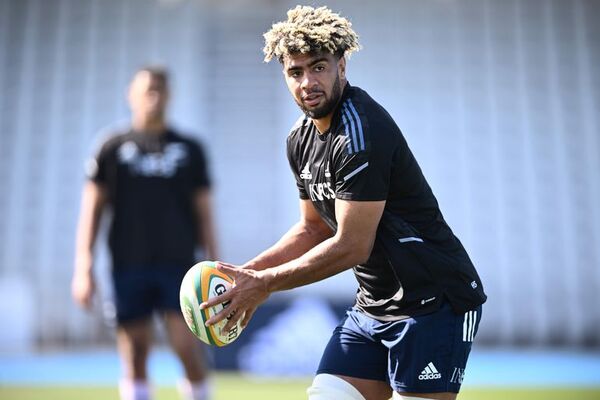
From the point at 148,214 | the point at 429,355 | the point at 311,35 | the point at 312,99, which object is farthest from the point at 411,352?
the point at 148,214

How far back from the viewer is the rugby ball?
12.0 feet

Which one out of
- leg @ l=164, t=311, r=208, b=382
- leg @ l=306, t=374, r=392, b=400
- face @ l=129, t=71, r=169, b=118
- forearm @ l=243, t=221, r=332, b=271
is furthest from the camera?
face @ l=129, t=71, r=169, b=118

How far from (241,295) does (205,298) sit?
0.28 metres

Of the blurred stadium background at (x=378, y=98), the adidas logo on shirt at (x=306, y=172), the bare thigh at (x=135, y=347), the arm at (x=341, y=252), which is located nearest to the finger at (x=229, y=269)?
the arm at (x=341, y=252)

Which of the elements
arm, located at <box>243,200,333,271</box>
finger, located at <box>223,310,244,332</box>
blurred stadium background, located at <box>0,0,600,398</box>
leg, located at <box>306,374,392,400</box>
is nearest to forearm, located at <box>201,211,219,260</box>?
arm, located at <box>243,200,333,271</box>

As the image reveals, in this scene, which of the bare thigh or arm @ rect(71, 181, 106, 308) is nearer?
the bare thigh

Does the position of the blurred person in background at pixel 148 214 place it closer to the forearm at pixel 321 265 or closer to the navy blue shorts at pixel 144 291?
the navy blue shorts at pixel 144 291

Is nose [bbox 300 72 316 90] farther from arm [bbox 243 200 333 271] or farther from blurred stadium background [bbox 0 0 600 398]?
blurred stadium background [bbox 0 0 600 398]

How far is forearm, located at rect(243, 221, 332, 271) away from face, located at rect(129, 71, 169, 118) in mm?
2576

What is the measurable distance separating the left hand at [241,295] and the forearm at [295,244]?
516 millimetres

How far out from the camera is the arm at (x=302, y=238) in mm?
4078

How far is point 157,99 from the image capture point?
20.9ft

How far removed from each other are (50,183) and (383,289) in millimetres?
10925

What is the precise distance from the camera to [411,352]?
367cm
